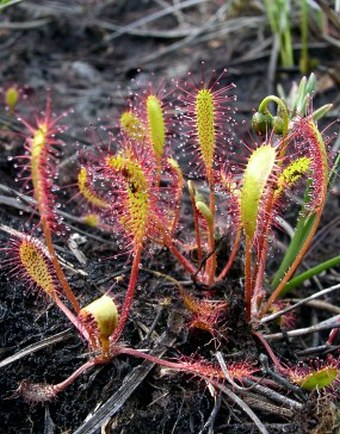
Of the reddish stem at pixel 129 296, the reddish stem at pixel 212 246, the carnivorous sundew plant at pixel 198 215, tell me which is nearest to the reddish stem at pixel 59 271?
the carnivorous sundew plant at pixel 198 215

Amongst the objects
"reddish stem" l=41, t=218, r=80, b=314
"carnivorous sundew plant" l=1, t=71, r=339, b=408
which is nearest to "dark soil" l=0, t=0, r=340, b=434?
"carnivorous sundew plant" l=1, t=71, r=339, b=408

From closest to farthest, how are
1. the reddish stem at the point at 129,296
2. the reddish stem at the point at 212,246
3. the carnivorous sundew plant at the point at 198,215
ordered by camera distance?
the carnivorous sundew plant at the point at 198,215 < the reddish stem at the point at 129,296 < the reddish stem at the point at 212,246

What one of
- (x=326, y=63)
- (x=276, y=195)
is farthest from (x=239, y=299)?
(x=326, y=63)

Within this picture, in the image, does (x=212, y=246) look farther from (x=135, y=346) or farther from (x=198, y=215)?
(x=135, y=346)

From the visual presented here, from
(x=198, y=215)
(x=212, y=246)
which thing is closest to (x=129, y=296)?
(x=212, y=246)

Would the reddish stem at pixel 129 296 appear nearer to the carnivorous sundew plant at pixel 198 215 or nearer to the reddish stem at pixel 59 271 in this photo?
the carnivorous sundew plant at pixel 198 215

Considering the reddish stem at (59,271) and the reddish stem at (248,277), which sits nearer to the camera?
the reddish stem at (59,271)

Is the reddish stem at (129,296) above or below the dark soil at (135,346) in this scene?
above

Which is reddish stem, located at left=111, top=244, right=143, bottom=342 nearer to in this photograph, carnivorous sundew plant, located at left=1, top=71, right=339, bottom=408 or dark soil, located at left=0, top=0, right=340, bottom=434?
carnivorous sundew plant, located at left=1, top=71, right=339, bottom=408

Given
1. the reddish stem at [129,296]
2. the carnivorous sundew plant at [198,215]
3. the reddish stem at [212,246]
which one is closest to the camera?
the carnivorous sundew plant at [198,215]

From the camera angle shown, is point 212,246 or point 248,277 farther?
point 212,246

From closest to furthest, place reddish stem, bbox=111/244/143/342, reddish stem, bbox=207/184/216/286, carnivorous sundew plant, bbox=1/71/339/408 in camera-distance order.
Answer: carnivorous sundew plant, bbox=1/71/339/408 < reddish stem, bbox=111/244/143/342 < reddish stem, bbox=207/184/216/286
